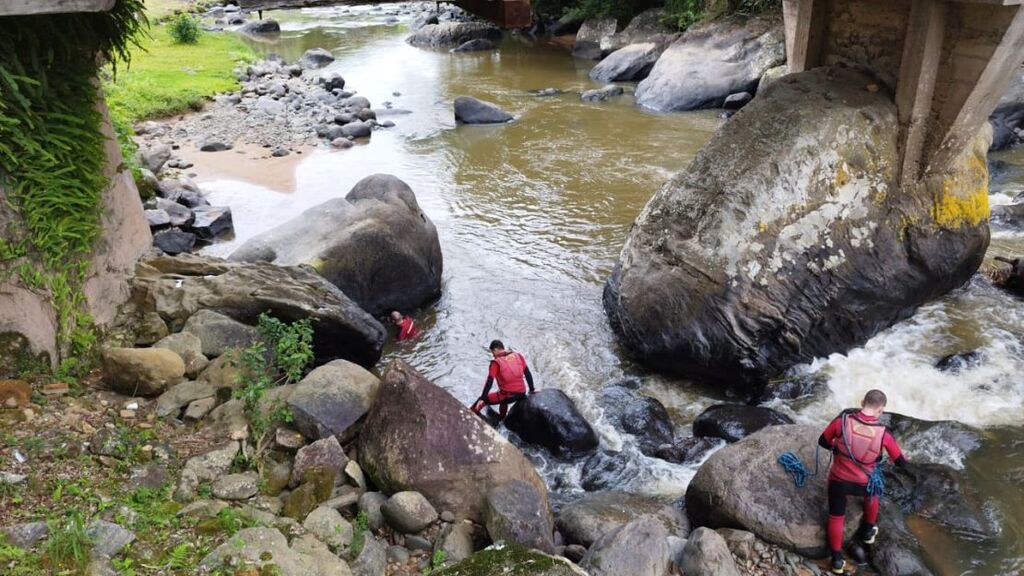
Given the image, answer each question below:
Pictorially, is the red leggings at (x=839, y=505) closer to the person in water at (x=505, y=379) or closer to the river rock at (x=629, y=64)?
the person in water at (x=505, y=379)

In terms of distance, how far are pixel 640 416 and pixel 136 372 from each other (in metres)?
5.07

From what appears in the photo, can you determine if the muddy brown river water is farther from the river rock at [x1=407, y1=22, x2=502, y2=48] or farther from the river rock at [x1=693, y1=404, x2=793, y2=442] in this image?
the river rock at [x1=407, y1=22, x2=502, y2=48]

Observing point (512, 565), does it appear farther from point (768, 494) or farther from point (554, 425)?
point (554, 425)

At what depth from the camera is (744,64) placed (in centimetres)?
2153

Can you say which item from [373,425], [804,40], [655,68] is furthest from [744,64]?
[373,425]

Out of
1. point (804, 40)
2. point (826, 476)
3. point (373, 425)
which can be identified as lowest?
point (826, 476)

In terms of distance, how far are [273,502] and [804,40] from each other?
31.9 ft

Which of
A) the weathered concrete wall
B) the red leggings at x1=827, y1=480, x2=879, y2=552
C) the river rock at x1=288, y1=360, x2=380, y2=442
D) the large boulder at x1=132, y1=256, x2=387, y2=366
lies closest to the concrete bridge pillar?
the red leggings at x1=827, y1=480, x2=879, y2=552

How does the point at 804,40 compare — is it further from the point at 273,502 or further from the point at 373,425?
the point at 273,502

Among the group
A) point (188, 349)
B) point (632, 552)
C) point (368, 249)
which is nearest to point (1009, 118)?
point (368, 249)

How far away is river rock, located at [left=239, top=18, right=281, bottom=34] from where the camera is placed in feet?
121

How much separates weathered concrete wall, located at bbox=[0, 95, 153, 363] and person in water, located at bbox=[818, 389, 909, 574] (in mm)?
6632

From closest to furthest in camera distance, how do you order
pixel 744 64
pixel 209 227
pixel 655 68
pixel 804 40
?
pixel 804 40 < pixel 209 227 < pixel 744 64 < pixel 655 68

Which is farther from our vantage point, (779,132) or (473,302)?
(473,302)
